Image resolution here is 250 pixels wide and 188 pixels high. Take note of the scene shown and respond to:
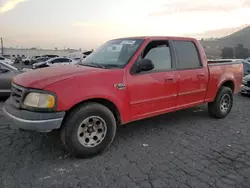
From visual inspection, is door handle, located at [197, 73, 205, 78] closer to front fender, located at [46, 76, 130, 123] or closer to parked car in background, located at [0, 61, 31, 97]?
front fender, located at [46, 76, 130, 123]

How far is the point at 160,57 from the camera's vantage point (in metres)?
4.52

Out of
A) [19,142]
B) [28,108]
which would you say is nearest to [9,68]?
[19,142]

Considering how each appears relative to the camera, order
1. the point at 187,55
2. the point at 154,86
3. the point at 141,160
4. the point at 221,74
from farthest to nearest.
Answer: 1. the point at 221,74
2. the point at 187,55
3. the point at 154,86
4. the point at 141,160

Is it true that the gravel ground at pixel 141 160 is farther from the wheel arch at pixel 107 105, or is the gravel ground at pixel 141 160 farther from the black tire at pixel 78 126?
the wheel arch at pixel 107 105

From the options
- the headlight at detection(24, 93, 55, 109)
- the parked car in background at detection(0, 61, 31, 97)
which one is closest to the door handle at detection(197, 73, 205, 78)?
the headlight at detection(24, 93, 55, 109)

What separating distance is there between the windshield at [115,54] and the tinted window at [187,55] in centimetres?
98

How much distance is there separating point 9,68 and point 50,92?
16.9 feet

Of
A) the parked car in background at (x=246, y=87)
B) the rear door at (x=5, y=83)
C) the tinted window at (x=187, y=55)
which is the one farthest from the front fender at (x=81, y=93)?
the parked car in background at (x=246, y=87)

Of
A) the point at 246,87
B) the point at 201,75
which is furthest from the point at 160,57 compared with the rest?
the point at 246,87

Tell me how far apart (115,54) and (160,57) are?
860mm

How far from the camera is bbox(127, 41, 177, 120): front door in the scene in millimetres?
4039

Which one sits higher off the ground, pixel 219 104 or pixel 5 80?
pixel 5 80

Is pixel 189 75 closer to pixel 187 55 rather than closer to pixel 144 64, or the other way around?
pixel 187 55

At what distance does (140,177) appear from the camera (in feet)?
10.5
